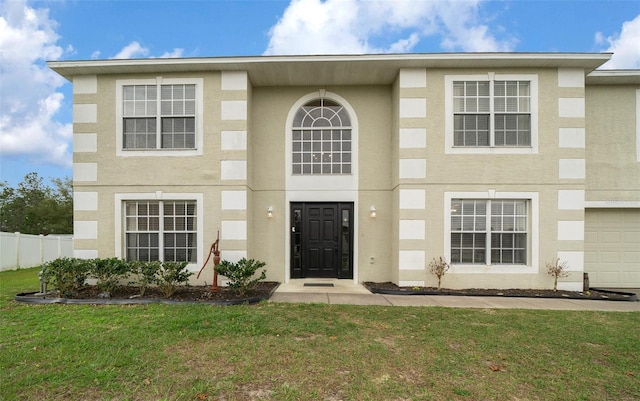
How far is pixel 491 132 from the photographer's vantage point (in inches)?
295

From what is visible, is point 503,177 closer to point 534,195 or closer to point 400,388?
point 534,195

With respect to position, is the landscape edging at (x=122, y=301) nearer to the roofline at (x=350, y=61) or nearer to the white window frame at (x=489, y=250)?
the white window frame at (x=489, y=250)

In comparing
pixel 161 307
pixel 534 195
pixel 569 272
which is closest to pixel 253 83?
pixel 161 307

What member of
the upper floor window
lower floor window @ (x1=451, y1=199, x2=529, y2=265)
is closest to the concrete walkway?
lower floor window @ (x1=451, y1=199, x2=529, y2=265)

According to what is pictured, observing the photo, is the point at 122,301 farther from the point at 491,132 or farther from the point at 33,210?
the point at 33,210

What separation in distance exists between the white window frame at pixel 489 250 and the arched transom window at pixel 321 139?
9.28ft

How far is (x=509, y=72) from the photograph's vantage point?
24.6 feet

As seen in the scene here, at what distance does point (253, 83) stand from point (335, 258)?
17.0ft

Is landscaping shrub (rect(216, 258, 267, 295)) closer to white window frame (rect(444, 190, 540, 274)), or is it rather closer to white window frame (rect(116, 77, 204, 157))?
white window frame (rect(116, 77, 204, 157))

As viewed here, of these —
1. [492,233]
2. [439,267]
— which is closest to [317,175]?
[439,267]

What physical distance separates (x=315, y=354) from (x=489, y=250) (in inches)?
219

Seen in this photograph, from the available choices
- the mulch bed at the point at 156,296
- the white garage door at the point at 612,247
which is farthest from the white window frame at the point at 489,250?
the mulch bed at the point at 156,296

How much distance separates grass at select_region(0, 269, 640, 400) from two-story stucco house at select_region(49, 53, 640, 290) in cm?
214

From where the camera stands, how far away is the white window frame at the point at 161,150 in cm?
770
